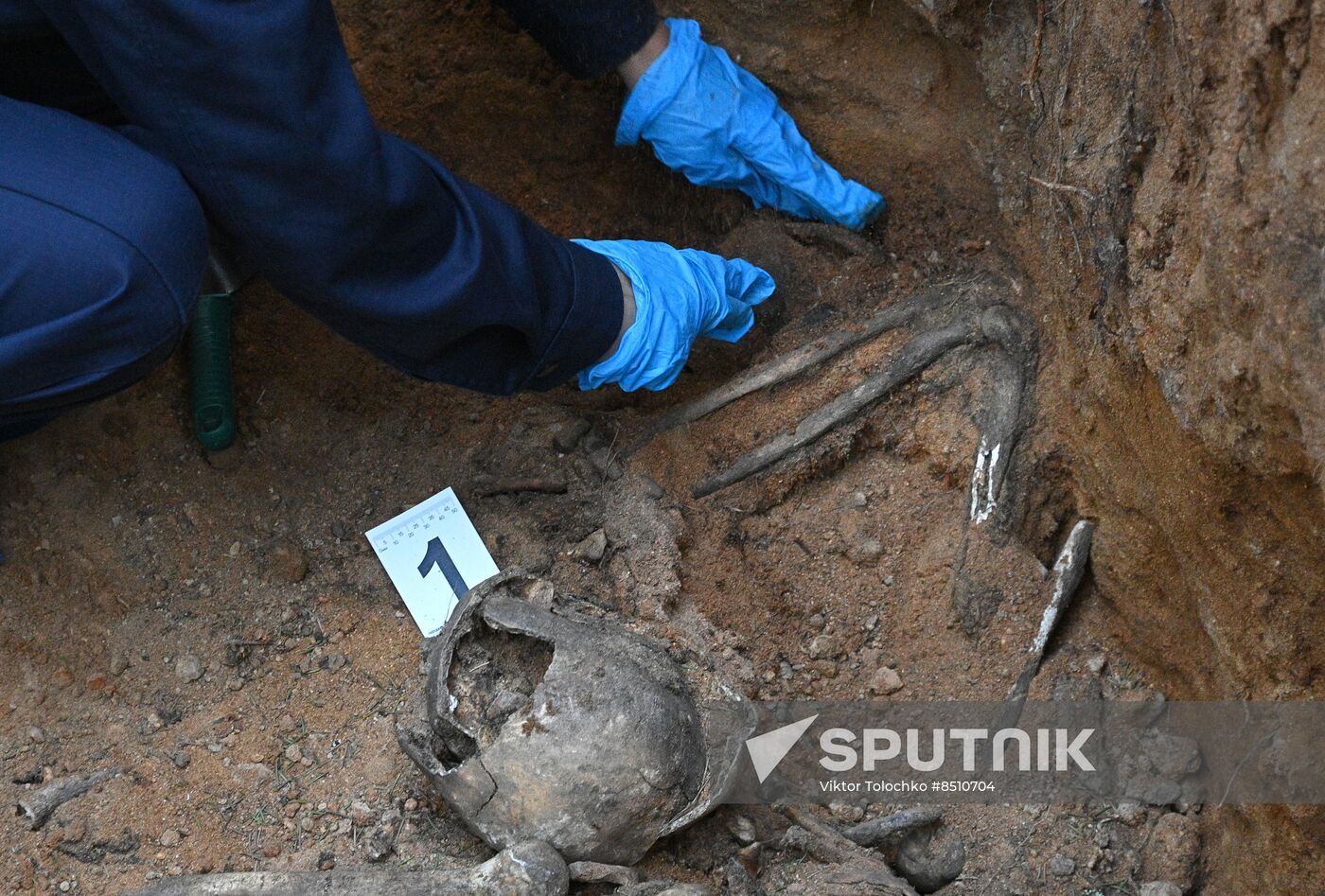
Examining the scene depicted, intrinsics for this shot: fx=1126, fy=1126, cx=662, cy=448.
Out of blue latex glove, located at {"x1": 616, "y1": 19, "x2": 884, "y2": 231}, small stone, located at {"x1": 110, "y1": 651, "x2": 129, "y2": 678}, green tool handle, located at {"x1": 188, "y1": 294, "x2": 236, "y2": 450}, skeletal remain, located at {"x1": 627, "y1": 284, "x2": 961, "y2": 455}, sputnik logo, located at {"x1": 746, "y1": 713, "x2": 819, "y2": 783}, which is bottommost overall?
small stone, located at {"x1": 110, "y1": 651, "x2": 129, "y2": 678}

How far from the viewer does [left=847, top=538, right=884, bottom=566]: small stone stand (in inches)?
95.0

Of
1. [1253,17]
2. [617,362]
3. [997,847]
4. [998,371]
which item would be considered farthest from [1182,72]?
[997,847]

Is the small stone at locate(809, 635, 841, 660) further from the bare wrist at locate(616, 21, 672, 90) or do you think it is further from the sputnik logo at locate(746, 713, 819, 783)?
the bare wrist at locate(616, 21, 672, 90)

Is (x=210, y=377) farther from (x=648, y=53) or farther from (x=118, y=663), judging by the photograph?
(x=648, y=53)

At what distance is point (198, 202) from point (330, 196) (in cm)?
28

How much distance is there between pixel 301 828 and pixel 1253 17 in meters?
2.07

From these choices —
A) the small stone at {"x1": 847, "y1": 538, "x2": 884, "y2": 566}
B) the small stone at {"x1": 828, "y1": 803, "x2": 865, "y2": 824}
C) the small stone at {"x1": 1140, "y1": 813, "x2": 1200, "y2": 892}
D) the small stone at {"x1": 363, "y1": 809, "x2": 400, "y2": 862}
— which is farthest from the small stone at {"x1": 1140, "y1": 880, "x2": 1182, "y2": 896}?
the small stone at {"x1": 363, "y1": 809, "x2": 400, "y2": 862}

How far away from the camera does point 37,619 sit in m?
2.29

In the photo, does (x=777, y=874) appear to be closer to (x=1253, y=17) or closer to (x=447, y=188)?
(x=447, y=188)

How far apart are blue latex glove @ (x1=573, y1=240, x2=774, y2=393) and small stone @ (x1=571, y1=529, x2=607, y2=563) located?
33 centimetres

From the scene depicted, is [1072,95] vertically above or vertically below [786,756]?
above

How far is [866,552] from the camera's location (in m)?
2.41

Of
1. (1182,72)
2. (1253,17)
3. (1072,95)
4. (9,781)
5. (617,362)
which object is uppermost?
(1253,17)

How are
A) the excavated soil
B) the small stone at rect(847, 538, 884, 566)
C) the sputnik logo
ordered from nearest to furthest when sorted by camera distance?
the excavated soil → the sputnik logo → the small stone at rect(847, 538, 884, 566)
